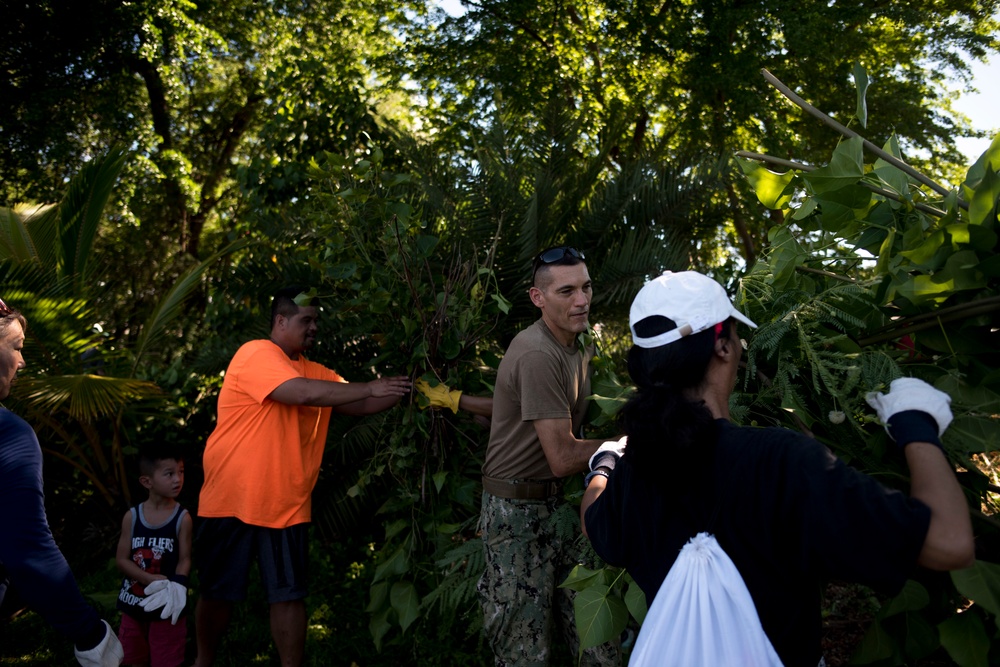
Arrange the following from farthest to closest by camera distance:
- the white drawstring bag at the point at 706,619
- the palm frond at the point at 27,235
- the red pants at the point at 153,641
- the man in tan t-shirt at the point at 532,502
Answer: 1. the palm frond at the point at 27,235
2. the red pants at the point at 153,641
3. the man in tan t-shirt at the point at 532,502
4. the white drawstring bag at the point at 706,619

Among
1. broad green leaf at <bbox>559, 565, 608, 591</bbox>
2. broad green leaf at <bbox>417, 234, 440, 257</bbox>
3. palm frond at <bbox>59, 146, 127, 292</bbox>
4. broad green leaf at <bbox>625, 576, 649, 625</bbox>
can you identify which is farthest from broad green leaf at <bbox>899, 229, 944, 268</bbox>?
palm frond at <bbox>59, 146, 127, 292</bbox>

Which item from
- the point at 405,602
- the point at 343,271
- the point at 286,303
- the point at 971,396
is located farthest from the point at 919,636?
the point at 286,303

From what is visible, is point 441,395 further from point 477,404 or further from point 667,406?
point 667,406

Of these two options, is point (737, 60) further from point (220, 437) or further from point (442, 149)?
point (220, 437)

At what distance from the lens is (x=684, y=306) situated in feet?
6.44

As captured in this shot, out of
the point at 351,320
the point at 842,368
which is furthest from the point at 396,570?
the point at 842,368

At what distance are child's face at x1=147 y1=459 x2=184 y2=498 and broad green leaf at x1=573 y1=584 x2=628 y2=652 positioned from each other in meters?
2.64

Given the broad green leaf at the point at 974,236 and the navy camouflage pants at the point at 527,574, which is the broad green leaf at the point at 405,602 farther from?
the broad green leaf at the point at 974,236

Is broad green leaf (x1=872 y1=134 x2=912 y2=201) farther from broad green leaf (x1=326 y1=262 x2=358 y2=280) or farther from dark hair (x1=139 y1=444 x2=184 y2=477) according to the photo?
dark hair (x1=139 y1=444 x2=184 y2=477)

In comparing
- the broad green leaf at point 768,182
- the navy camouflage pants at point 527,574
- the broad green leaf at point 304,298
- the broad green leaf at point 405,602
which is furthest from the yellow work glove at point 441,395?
the broad green leaf at point 768,182

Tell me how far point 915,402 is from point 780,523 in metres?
0.39

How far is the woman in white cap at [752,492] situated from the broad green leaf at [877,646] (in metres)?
0.69

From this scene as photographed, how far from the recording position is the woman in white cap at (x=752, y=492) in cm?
163

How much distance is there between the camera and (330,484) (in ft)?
19.7
